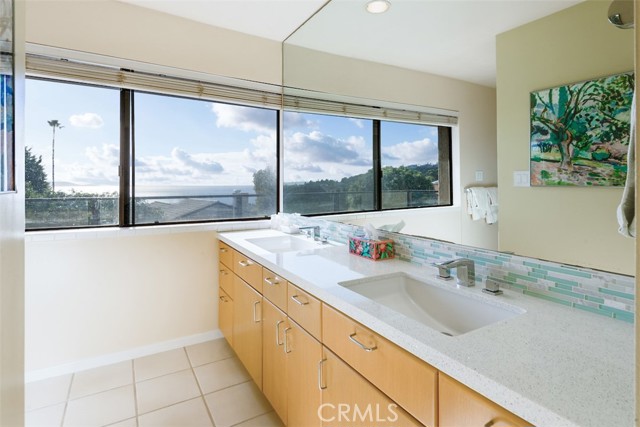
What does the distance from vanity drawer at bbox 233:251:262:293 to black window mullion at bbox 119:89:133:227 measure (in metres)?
0.91

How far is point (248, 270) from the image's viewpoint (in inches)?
77.9

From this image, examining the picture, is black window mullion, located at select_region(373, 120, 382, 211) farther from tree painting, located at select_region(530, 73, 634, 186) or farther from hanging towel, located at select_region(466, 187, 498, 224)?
tree painting, located at select_region(530, 73, 634, 186)

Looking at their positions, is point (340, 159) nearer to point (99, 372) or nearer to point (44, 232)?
point (44, 232)

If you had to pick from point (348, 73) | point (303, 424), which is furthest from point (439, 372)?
point (348, 73)

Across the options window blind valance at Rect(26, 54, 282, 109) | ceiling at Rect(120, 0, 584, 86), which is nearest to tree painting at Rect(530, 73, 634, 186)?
ceiling at Rect(120, 0, 584, 86)

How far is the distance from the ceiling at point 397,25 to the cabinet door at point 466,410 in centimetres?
111

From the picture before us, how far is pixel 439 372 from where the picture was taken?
0.79 metres

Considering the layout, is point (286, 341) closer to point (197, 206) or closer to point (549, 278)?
point (549, 278)

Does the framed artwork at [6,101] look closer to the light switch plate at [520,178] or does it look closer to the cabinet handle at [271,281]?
the cabinet handle at [271,281]

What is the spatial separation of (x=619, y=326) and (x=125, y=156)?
2.82 meters

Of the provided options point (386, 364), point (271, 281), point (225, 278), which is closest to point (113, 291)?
point (225, 278)

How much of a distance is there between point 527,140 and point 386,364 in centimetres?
92

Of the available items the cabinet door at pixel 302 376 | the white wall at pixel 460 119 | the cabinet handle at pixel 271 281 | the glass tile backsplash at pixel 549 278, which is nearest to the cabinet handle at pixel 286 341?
the cabinet door at pixel 302 376

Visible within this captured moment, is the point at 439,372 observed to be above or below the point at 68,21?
below
